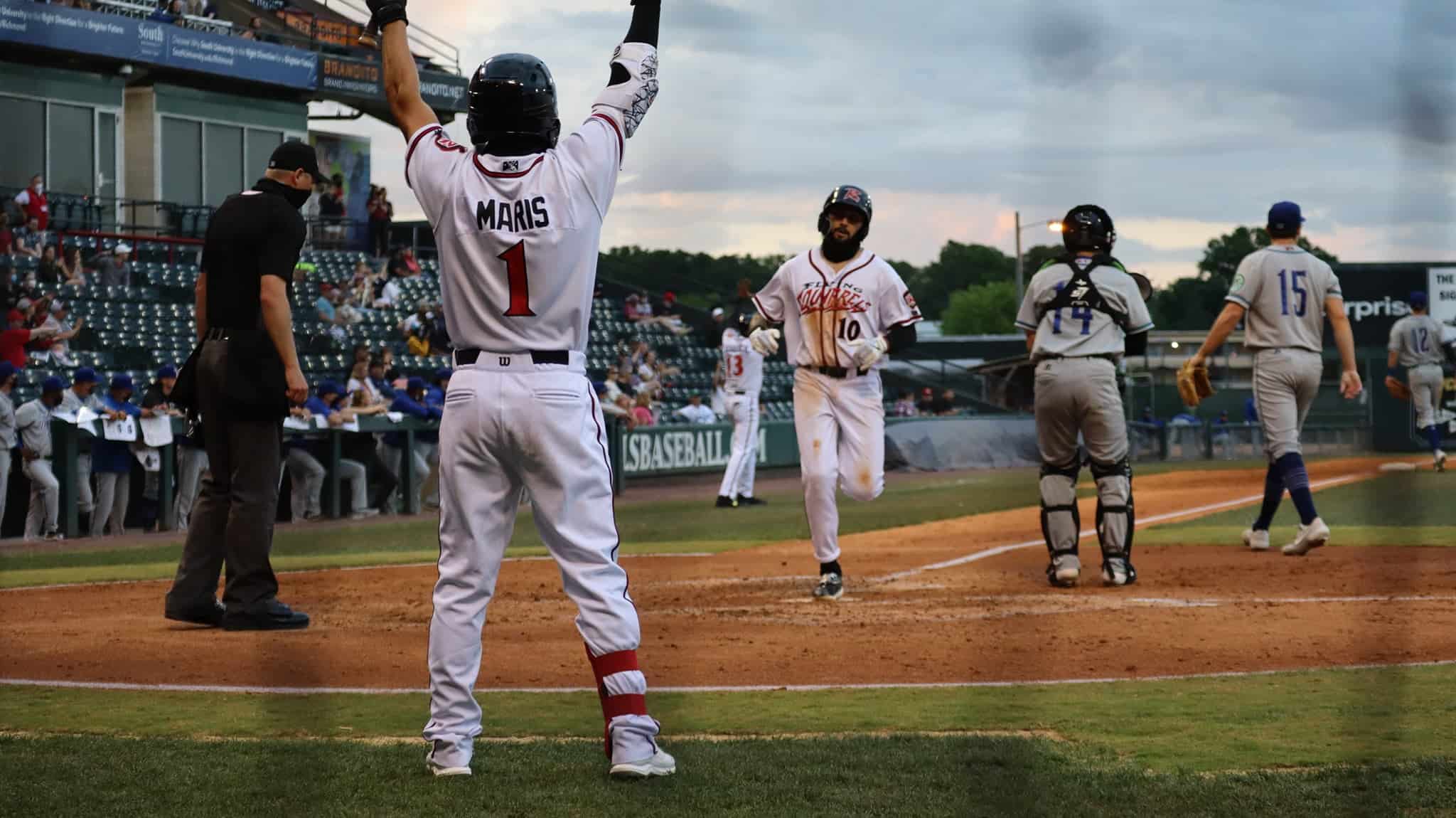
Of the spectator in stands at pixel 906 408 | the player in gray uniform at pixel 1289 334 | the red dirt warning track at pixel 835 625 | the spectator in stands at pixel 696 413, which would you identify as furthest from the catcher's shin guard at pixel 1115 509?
the spectator in stands at pixel 906 408

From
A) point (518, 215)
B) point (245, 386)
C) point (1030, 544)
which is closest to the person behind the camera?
point (518, 215)

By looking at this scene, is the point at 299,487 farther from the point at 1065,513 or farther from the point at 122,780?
the point at 122,780

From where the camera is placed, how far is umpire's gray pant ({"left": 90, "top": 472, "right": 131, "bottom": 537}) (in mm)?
A: 15766

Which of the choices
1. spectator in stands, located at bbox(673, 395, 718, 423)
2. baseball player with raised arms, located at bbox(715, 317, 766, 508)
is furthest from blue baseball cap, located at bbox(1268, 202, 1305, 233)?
spectator in stands, located at bbox(673, 395, 718, 423)

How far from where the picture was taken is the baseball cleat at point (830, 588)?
9211 millimetres

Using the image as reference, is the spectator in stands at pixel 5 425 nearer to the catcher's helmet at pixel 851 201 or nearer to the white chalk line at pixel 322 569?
the white chalk line at pixel 322 569

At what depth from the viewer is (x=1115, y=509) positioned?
9.44m

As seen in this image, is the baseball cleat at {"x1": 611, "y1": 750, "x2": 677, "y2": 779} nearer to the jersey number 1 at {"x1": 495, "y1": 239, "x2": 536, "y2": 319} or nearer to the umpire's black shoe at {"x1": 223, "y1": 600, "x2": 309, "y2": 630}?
the jersey number 1 at {"x1": 495, "y1": 239, "x2": 536, "y2": 319}

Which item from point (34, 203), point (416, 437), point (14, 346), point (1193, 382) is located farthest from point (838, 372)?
point (34, 203)

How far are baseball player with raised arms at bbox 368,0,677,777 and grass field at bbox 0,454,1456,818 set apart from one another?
0.31 m

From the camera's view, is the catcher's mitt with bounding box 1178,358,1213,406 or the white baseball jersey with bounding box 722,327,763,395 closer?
the catcher's mitt with bounding box 1178,358,1213,406

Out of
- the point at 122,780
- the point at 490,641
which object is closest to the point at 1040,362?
the point at 490,641

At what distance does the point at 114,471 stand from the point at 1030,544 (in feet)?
29.6

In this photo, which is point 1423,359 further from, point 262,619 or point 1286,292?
point 262,619
